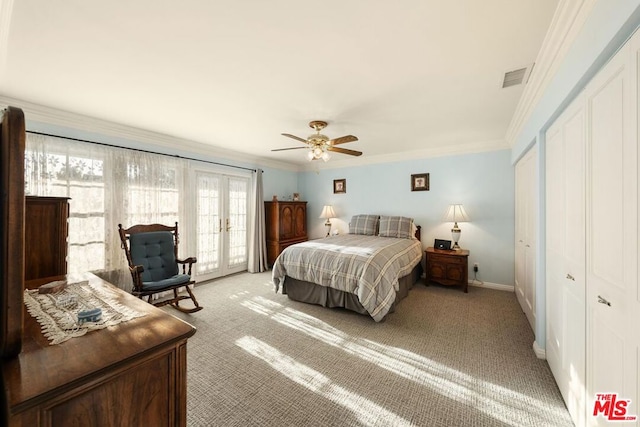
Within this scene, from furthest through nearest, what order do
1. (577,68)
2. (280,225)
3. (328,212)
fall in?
(328,212) → (280,225) → (577,68)

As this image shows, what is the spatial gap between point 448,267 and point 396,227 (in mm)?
1072

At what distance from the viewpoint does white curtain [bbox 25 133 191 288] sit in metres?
2.78

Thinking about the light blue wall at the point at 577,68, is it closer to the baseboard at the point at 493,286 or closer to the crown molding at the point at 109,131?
the baseboard at the point at 493,286

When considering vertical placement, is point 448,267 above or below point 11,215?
below

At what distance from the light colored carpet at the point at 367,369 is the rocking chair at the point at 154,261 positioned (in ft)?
1.44

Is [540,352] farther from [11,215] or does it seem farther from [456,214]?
[11,215]

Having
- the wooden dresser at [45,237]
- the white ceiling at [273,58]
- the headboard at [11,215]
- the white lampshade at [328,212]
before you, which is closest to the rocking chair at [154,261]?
the wooden dresser at [45,237]

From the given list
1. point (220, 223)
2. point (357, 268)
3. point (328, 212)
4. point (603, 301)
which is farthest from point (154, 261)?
point (603, 301)

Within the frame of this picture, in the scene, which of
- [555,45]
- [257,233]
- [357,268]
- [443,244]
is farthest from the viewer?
[257,233]

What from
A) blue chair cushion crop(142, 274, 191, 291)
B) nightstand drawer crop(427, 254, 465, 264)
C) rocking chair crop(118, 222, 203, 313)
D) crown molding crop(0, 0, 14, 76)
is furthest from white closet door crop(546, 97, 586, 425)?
blue chair cushion crop(142, 274, 191, 291)

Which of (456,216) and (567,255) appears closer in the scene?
(567,255)

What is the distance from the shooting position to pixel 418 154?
15.4ft

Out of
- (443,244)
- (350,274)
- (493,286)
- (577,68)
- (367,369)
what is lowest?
(367,369)

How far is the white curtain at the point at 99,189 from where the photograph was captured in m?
2.78
